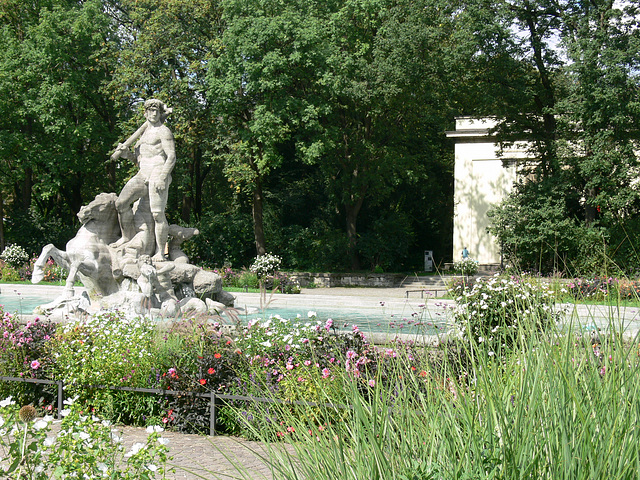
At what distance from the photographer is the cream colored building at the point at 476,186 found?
32375 millimetres

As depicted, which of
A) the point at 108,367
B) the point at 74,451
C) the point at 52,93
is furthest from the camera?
the point at 52,93

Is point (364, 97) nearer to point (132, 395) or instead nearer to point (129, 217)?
point (129, 217)

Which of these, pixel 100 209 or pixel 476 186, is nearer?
pixel 100 209

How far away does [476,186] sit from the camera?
32.8 meters

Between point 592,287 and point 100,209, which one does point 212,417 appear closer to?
point 592,287

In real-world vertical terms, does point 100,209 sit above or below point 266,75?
below

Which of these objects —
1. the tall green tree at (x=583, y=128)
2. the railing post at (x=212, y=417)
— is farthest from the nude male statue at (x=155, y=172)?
the tall green tree at (x=583, y=128)

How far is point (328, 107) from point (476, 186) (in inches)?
444

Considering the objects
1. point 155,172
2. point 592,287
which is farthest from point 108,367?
point 155,172

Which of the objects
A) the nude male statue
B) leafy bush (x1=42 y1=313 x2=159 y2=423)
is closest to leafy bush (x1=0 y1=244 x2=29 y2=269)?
the nude male statue

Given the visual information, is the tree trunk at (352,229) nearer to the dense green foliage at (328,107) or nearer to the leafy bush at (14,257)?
the dense green foliage at (328,107)

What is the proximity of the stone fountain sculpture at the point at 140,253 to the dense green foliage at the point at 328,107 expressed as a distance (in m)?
12.0

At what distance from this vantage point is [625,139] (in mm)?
22156

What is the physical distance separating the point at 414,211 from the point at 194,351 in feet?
100
